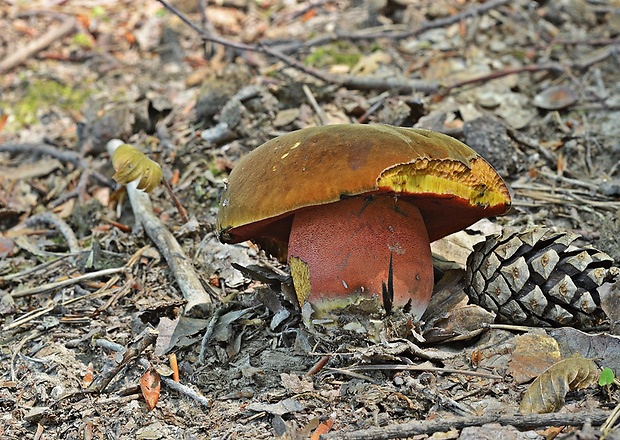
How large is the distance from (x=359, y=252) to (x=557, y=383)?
690mm

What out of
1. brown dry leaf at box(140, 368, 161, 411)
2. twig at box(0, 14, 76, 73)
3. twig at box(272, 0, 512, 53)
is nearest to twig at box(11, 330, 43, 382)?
brown dry leaf at box(140, 368, 161, 411)

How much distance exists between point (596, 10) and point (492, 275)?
3.79m

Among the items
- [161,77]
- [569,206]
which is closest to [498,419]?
[569,206]

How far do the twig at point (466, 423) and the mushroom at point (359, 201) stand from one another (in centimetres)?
46

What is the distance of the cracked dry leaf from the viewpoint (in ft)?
8.73

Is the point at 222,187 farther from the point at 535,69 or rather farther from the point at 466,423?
the point at 535,69

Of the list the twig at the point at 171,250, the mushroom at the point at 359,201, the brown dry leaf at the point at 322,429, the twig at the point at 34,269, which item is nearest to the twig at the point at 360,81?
the twig at the point at 171,250

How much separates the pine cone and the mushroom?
0.54 feet

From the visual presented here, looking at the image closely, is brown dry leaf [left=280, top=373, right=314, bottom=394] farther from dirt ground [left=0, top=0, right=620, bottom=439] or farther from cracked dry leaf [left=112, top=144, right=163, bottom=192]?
cracked dry leaf [left=112, top=144, right=163, bottom=192]

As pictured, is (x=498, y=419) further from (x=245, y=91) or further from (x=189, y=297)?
(x=245, y=91)

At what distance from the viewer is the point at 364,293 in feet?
6.23

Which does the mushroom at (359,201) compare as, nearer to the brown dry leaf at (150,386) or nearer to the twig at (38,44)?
the brown dry leaf at (150,386)

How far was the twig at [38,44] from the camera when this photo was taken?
5477mm

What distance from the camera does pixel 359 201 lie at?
1.94 m
